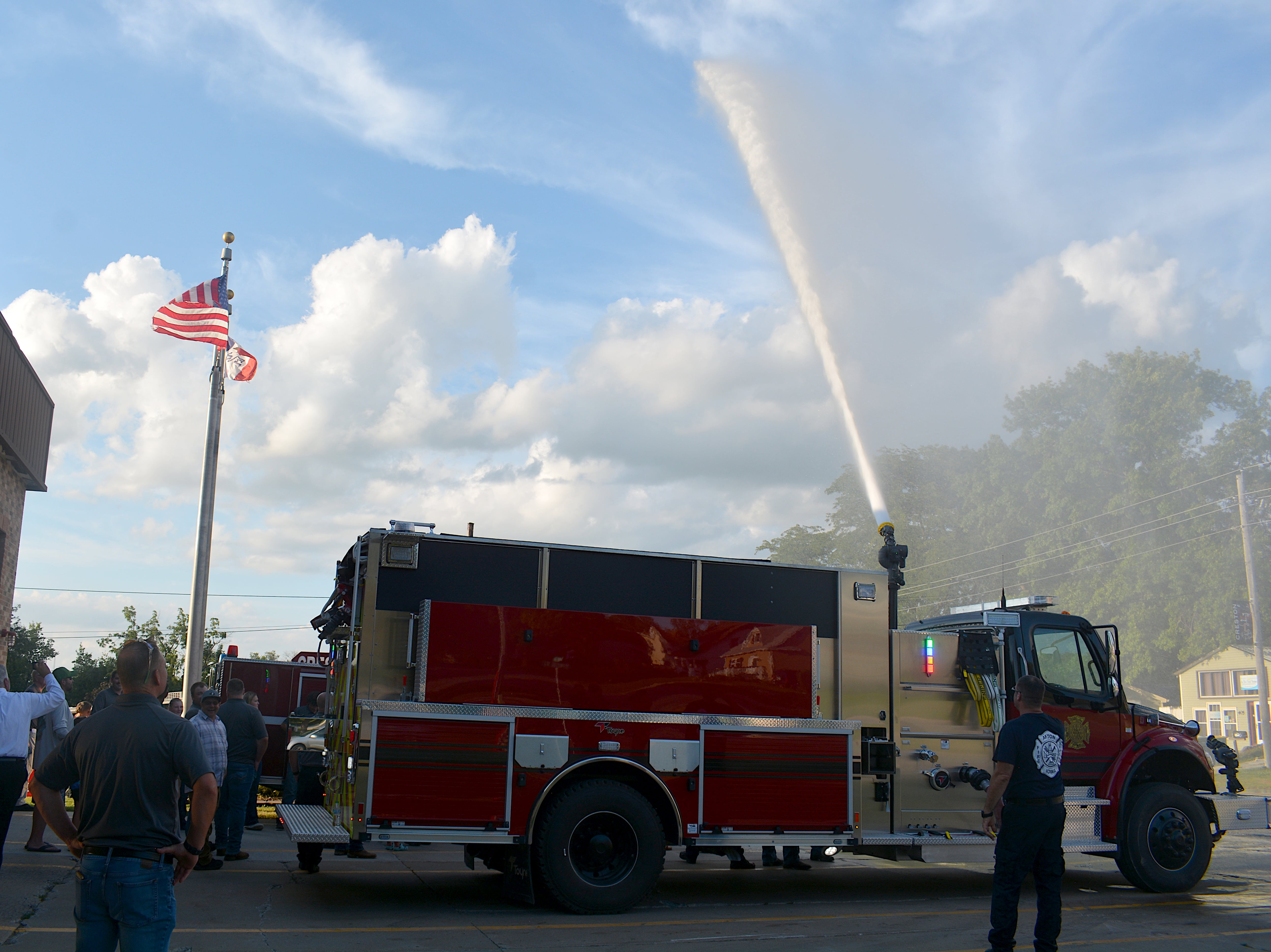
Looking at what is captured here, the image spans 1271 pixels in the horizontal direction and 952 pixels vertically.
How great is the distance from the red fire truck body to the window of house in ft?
155

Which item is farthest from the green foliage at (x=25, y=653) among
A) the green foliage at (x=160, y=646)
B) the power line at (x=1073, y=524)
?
the power line at (x=1073, y=524)

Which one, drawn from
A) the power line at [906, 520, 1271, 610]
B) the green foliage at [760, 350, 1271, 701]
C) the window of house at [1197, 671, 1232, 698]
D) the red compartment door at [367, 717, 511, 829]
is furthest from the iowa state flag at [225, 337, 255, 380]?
the window of house at [1197, 671, 1232, 698]

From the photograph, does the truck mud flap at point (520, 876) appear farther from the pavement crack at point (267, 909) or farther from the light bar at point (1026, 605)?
the light bar at point (1026, 605)

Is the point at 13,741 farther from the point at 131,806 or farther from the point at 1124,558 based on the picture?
the point at 1124,558

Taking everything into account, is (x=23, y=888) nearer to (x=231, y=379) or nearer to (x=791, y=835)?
(x=791, y=835)

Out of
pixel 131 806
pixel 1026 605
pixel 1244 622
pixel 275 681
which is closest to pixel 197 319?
pixel 275 681

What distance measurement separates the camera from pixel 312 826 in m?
8.35

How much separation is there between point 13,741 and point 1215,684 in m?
54.8

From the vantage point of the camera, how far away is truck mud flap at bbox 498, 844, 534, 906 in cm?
838

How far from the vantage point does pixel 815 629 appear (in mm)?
9461

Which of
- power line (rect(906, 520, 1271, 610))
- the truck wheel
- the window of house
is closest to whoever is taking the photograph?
the truck wheel

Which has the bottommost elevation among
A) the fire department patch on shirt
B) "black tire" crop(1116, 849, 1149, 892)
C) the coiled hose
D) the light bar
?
"black tire" crop(1116, 849, 1149, 892)

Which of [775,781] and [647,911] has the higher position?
[775,781]

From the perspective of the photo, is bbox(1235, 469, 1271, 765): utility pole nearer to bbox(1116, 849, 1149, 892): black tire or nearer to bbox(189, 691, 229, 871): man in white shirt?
bbox(1116, 849, 1149, 892): black tire
